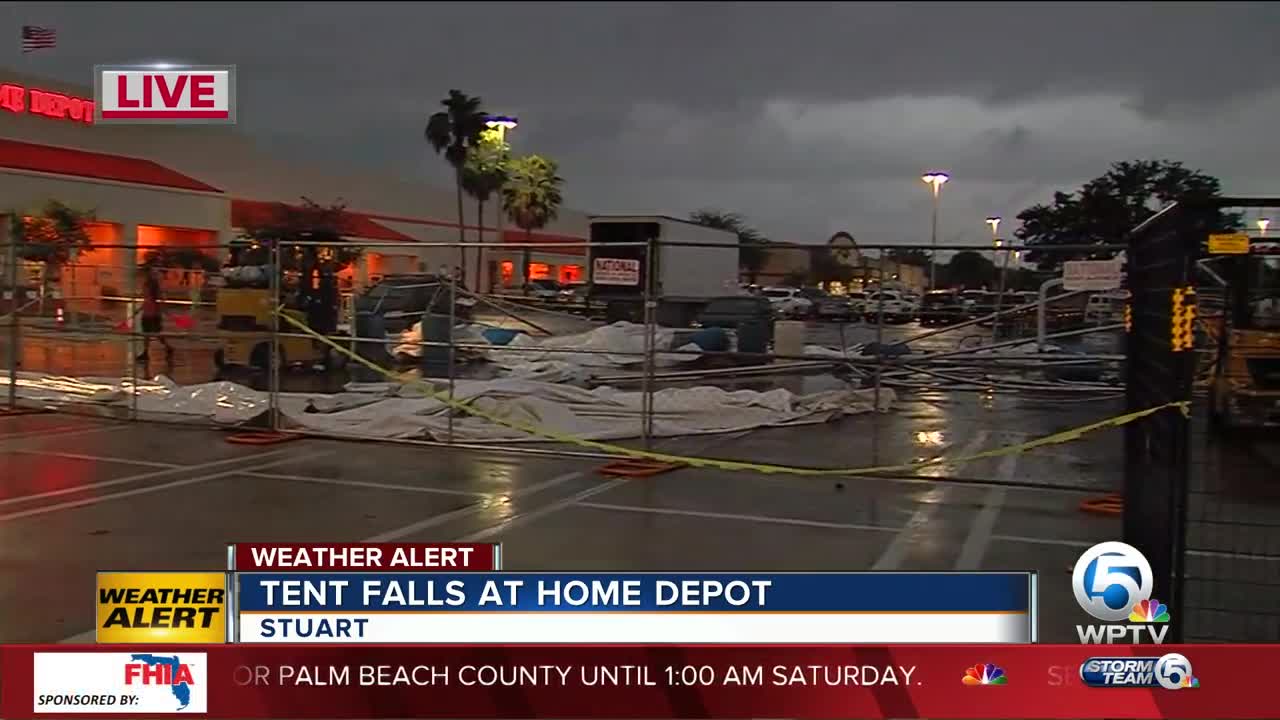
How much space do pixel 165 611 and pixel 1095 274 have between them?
7.91 m

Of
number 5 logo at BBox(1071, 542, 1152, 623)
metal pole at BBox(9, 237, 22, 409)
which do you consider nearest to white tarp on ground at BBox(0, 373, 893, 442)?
metal pole at BBox(9, 237, 22, 409)

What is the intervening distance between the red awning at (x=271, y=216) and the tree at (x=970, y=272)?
1323 inches

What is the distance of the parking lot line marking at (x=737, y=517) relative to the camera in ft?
26.8

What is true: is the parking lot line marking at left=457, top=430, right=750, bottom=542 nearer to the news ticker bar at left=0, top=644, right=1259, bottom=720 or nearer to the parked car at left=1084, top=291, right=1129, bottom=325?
the news ticker bar at left=0, top=644, right=1259, bottom=720

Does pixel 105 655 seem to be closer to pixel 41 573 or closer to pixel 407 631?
pixel 407 631

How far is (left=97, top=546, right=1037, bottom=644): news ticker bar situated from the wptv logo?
28cm

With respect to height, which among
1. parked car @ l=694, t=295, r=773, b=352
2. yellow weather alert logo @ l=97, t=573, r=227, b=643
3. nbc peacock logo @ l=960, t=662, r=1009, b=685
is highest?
parked car @ l=694, t=295, r=773, b=352

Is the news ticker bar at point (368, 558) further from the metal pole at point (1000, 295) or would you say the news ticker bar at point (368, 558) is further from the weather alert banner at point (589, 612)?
the metal pole at point (1000, 295)

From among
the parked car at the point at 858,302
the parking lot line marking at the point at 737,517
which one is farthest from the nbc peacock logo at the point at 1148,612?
the parked car at the point at 858,302

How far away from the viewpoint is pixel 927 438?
42.2 feet

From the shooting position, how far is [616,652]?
462 centimetres

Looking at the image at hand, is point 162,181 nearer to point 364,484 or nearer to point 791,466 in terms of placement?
point 364,484

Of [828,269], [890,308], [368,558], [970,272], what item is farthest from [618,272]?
[368,558]

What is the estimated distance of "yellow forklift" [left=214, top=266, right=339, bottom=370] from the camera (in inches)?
648
